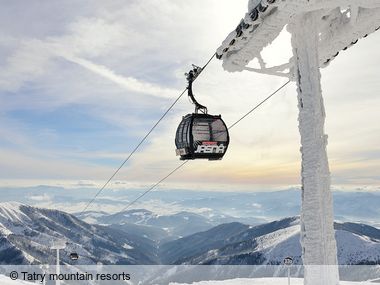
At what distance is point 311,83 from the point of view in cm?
1065

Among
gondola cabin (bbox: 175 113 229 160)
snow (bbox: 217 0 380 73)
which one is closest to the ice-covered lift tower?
snow (bbox: 217 0 380 73)

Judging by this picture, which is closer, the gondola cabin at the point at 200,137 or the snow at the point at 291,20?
the snow at the point at 291,20

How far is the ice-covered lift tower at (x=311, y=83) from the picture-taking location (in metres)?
10.1

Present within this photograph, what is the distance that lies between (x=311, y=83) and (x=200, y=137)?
463cm

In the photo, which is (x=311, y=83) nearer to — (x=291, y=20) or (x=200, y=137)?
(x=291, y=20)

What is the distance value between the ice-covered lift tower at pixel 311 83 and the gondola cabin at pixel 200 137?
3224 millimetres

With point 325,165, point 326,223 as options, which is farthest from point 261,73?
point 326,223

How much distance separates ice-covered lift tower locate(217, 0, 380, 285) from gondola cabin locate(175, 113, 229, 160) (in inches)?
127

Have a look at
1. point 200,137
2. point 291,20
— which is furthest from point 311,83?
point 200,137

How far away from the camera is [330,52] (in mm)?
12930

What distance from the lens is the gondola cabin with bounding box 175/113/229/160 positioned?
1428 cm

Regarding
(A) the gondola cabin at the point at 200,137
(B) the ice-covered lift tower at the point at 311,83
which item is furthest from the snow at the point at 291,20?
(A) the gondola cabin at the point at 200,137

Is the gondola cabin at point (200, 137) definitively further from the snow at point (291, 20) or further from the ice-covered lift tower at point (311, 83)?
the ice-covered lift tower at point (311, 83)

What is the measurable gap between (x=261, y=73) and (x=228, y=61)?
111cm
